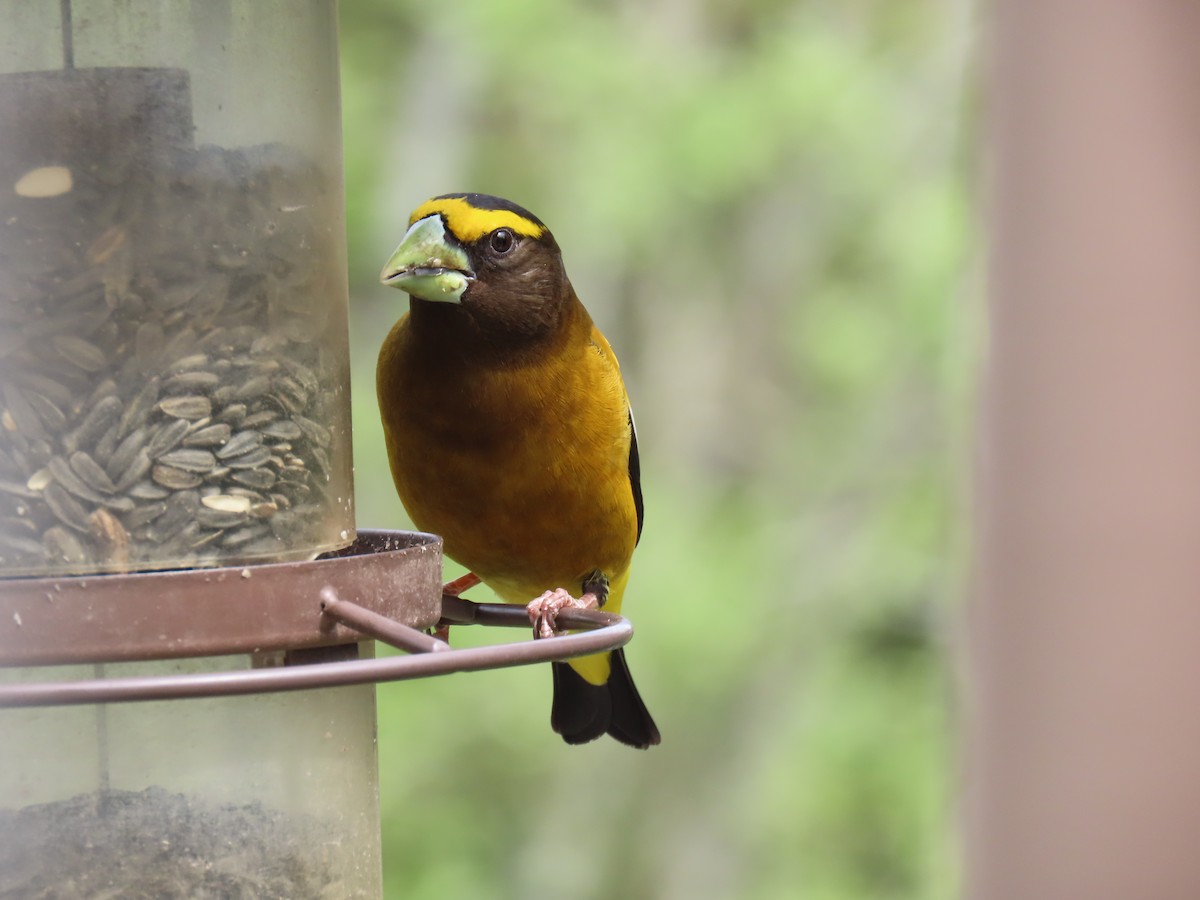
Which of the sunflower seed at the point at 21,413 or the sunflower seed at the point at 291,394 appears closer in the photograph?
the sunflower seed at the point at 21,413

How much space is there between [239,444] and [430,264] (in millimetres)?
664

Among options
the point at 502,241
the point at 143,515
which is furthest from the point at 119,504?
the point at 502,241

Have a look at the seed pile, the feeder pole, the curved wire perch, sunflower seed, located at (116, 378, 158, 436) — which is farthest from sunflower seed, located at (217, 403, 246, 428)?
the feeder pole

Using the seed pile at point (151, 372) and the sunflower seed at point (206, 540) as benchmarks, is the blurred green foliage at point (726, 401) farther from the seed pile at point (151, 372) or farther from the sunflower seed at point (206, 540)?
the sunflower seed at point (206, 540)

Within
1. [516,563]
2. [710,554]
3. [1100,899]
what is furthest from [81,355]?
[710,554]

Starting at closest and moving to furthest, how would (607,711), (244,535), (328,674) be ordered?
(328,674) → (244,535) → (607,711)

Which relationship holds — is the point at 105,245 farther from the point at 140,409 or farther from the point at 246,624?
the point at 246,624

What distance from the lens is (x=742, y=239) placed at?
25.8 ft

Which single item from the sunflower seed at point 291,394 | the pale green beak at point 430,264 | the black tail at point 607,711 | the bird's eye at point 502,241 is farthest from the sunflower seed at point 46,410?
the black tail at point 607,711

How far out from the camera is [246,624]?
1991 millimetres

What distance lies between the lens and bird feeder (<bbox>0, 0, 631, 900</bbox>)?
201cm

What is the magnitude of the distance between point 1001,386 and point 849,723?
15.7 ft

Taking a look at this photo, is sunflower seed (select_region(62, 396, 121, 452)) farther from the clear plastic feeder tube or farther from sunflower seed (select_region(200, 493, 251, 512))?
sunflower seed (select_region(200, 493, 251, 512))

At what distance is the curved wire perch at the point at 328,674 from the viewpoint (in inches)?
62.0
